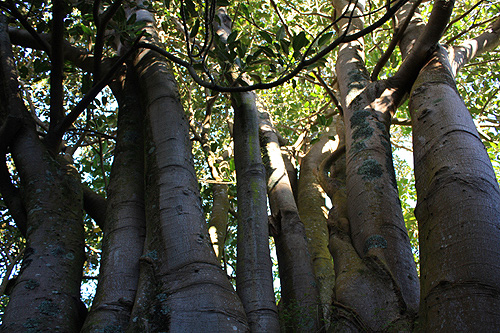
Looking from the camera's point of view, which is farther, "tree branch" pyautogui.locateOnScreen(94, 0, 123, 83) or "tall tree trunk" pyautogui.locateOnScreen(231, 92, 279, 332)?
"tree branch" pyautogui.locateOnScreen(94, 0, 123, 83)

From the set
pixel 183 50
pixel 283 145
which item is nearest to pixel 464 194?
pixel 283 145

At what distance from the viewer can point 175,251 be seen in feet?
7.07

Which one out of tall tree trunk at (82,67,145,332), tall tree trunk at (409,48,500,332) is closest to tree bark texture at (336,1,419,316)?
tall tree trunk at (409,48,500,332)

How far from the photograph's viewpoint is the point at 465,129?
2244 millimetres

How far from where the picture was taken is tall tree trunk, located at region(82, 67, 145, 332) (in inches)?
84.4

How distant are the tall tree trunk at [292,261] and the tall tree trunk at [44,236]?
1.33 metres

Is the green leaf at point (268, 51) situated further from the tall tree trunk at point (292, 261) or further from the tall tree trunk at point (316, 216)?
the tall tree trunk at point (316, 216)

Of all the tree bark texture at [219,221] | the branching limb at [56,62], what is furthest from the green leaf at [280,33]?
the tree bark texture at [219,221]

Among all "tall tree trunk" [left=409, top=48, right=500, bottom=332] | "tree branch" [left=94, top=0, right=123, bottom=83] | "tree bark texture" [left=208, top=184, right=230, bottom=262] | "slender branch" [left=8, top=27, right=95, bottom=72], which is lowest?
"tall tree trunk" [left=409, top=48, right=500, bottom=332]

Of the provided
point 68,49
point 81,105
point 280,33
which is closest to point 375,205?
point 280,33

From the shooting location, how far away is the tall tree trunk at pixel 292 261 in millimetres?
2600

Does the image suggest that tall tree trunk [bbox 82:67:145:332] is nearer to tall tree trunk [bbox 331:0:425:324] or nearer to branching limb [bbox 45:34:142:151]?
branching limb [bbox 45:34:142:151]

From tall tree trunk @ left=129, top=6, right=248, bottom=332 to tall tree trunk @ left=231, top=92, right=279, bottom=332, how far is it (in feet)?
1.25

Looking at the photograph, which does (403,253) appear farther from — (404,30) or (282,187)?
(404,30)
